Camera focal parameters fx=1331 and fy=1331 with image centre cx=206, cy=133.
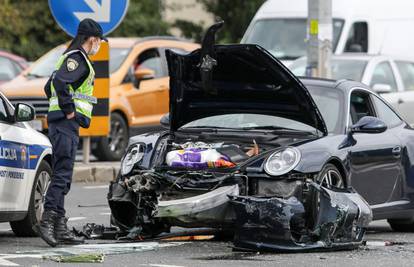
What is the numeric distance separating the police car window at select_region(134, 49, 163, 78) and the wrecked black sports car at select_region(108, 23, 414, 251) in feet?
29.4

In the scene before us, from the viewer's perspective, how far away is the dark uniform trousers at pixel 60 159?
10.7 m

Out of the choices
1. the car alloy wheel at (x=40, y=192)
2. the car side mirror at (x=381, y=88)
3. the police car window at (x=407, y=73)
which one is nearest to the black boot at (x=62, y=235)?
the car alloy wheel at (x=40, y=192)

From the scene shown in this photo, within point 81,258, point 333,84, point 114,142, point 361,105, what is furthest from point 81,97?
point 114,142

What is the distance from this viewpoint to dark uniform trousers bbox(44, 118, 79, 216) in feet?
35.2

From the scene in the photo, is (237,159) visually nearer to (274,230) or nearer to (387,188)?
(274,230)

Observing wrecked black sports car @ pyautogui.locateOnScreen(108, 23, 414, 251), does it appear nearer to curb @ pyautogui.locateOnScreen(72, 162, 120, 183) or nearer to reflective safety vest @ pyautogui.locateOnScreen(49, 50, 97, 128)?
reflective safety vest @ pyautogui.locateOnScreen(49, 50, 97, 128)

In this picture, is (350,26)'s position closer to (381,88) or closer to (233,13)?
(381,88)

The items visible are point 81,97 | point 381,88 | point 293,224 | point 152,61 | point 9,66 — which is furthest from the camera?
point 9,66

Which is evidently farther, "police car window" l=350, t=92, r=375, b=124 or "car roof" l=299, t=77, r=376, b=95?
"police car window" l=350, t=92, r=375, b=124

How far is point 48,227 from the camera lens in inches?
419

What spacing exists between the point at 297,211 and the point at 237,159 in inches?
31.8

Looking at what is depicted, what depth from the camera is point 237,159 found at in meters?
10.6

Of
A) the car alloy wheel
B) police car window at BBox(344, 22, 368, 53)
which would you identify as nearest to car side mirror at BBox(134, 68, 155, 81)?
police car window at BBox(344, 22, 368, 53)

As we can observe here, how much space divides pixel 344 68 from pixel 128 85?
3.41 meters
